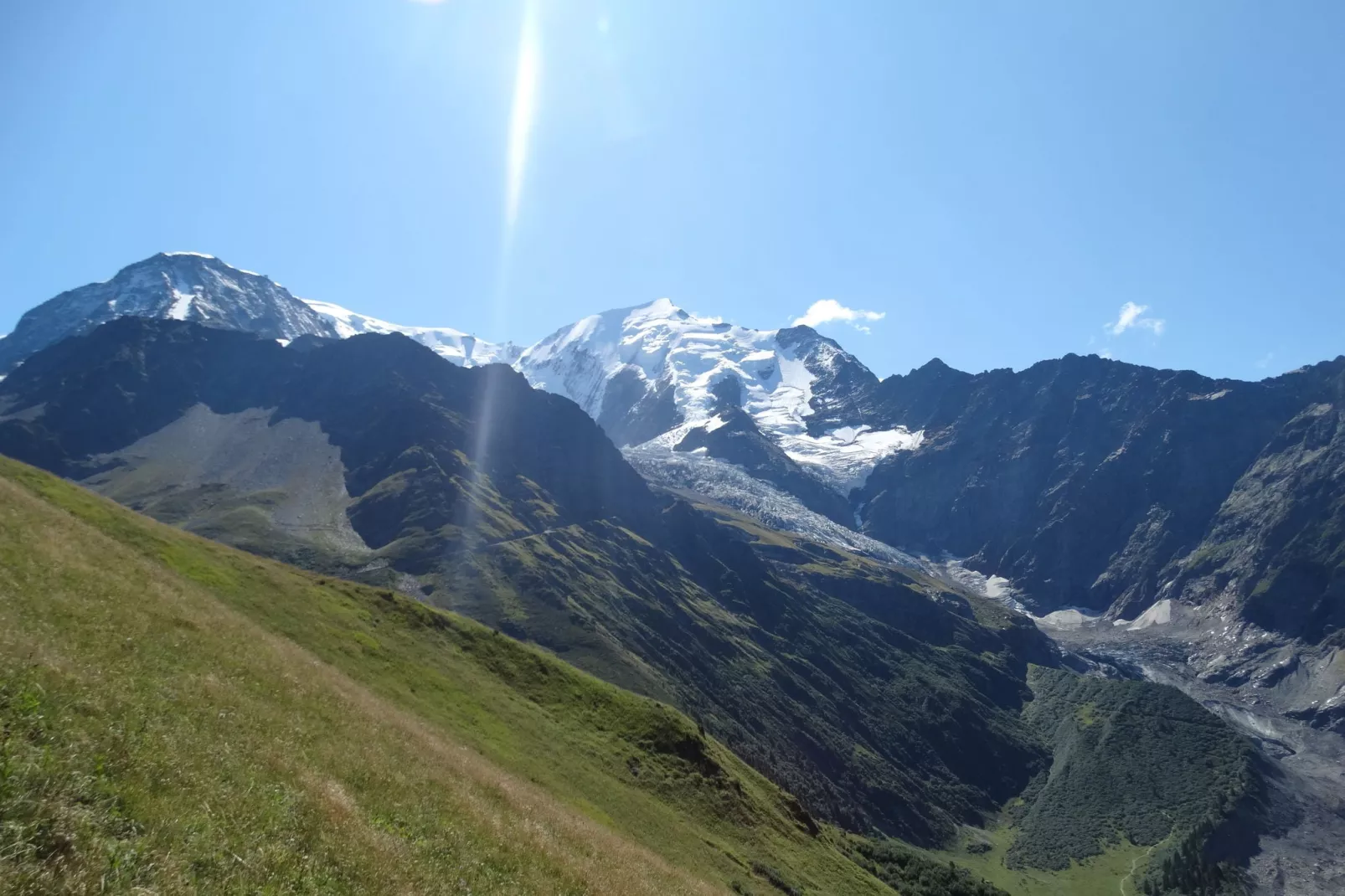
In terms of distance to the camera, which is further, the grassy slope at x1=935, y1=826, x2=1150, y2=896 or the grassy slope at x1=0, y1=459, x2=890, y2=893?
the grassy slope at x1=935, y1=826, x2=1150, y2=896

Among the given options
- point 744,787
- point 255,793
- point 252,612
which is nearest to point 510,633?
point 744,787

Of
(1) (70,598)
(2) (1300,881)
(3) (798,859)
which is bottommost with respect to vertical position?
(2) (1300,881)

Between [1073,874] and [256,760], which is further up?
[256,760]

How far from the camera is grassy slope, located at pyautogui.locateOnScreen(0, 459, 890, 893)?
14336 millimetres

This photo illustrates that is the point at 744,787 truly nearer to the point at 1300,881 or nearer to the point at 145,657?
the point at 145,657

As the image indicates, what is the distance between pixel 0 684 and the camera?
54.2ft

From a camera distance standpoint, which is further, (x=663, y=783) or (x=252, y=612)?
(x=663, y=783)

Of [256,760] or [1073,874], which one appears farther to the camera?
[1073,874]

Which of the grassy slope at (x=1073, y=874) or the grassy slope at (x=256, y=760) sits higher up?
the grassy slope at (x=256, y=760)

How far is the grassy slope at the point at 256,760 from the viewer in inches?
564

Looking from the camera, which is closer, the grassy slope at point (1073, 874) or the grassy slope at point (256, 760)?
the grassy slope at point (256, 760)

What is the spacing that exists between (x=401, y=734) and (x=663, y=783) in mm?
36319

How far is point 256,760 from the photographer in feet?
66.7

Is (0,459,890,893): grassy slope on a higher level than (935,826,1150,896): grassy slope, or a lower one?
higher
